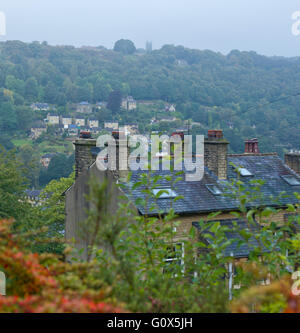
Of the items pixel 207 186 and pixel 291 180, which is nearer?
pixel 207 186

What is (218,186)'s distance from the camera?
17703 millimetres

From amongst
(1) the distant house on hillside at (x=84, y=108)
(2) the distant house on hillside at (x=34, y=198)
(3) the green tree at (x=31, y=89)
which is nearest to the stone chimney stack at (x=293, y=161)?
(2) the distant house on hillside at (x=34, y=198)

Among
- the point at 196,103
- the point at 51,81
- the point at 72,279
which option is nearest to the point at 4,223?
the point at 72,279

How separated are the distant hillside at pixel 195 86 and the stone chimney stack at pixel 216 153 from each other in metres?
57.7

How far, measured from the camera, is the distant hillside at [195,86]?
90312 mm

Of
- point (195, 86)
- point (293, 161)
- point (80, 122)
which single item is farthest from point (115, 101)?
point (293, 161)

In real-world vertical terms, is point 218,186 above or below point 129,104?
below

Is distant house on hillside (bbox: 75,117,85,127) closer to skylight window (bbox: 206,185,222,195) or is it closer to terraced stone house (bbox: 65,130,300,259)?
terraced stone house (bbox: 65,130,300,259)

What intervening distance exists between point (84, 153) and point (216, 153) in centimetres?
484

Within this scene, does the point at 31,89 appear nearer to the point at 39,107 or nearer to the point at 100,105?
the point at 39,107

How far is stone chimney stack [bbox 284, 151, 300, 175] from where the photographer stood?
21000 mm

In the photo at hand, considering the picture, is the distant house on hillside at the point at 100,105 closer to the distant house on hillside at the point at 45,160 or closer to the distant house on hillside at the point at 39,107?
the distant house on hillside at the point at 39,107

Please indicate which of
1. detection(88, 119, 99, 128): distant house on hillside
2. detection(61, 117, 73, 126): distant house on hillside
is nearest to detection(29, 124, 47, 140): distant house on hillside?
detection(61, 117, 73, 126): distant house on hillside

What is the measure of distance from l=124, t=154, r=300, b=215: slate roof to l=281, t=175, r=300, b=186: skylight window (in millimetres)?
159
